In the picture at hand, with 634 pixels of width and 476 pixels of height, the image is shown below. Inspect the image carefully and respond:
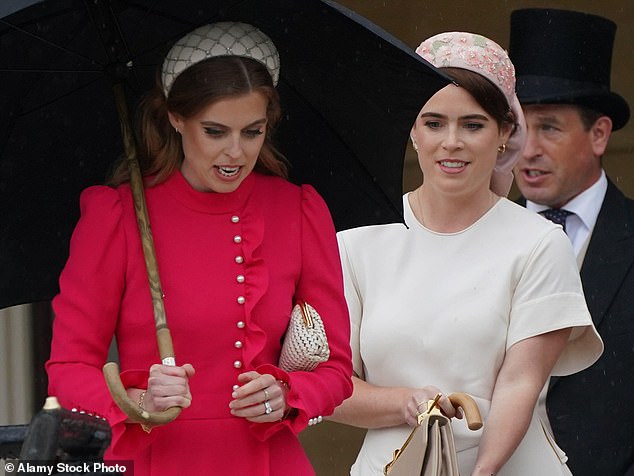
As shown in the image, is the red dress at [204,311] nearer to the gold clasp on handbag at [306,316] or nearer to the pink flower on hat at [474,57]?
the gold clasp on handbag at [306,316]

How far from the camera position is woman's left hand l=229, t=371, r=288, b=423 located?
358cm

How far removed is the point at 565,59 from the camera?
6094 millimetres

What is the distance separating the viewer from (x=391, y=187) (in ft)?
13.4

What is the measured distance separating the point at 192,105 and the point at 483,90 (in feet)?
3.88

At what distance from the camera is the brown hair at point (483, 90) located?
14.9 feet

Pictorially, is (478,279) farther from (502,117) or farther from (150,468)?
(150,468)

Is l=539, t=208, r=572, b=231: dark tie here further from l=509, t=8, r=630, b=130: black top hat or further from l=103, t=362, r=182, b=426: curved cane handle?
l=103, t=362, r=182, b=426: curved cane handle

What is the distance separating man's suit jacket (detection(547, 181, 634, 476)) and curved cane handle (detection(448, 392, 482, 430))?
1.07m

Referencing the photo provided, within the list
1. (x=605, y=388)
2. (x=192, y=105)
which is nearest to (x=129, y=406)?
(x=192, y=105)

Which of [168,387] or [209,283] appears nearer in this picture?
[168,387]

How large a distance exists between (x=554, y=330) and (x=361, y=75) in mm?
989

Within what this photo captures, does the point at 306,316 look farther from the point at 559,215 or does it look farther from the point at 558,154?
the point at 558,154

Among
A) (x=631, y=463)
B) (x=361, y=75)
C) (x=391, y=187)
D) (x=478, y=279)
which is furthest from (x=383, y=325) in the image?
(x=631, y=463)

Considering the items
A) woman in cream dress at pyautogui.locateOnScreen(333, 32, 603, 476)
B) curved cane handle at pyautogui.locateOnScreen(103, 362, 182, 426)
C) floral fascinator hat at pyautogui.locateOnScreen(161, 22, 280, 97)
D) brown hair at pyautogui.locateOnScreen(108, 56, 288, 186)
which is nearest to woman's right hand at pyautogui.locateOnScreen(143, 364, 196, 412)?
curved cane handle at pyautogui.locateOnScreen(103, 362, 182, 426)
